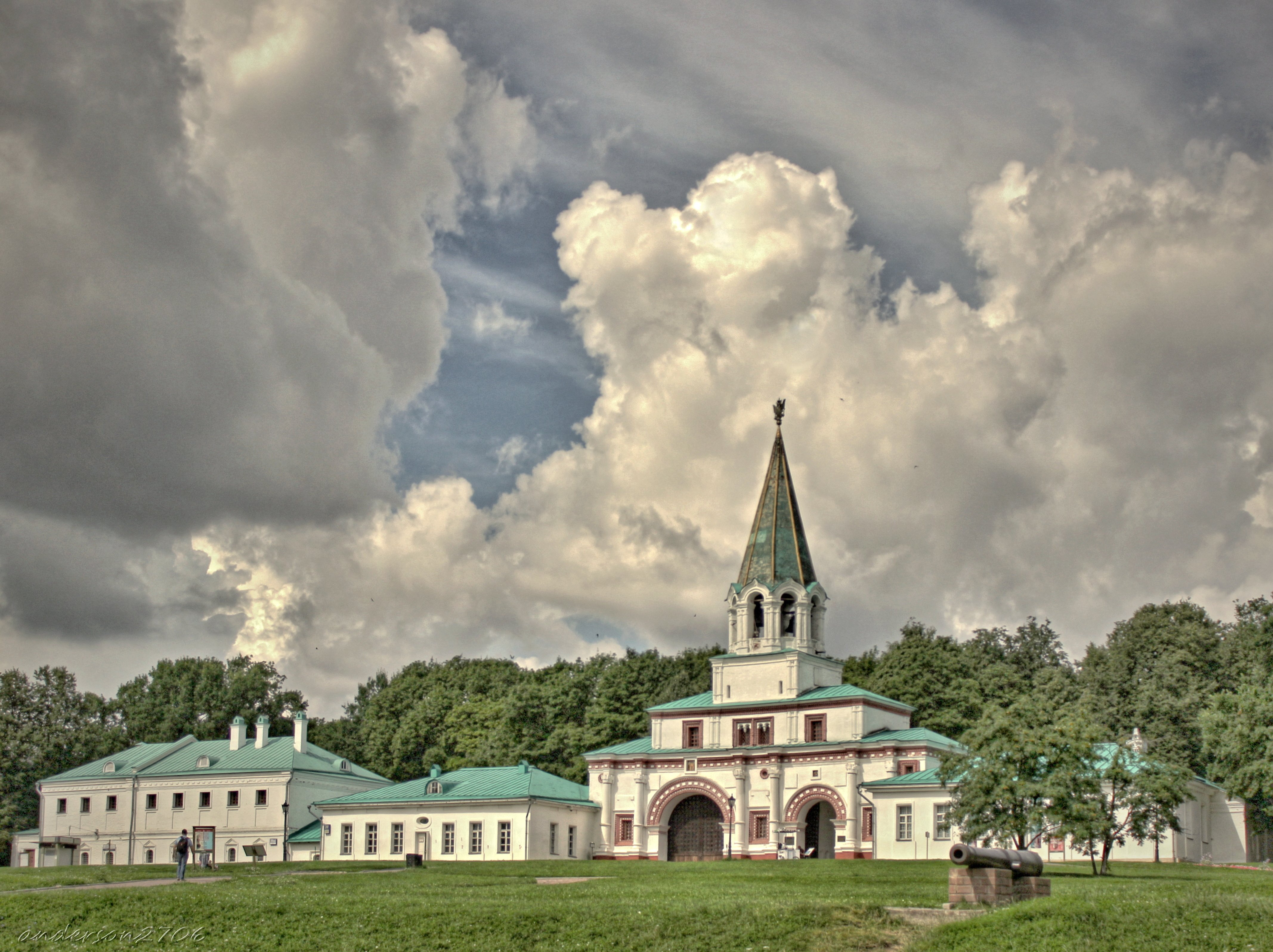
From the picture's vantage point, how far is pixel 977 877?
2372 centimetres

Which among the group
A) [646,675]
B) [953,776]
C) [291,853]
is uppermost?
[646,675]

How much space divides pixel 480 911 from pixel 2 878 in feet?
59.6

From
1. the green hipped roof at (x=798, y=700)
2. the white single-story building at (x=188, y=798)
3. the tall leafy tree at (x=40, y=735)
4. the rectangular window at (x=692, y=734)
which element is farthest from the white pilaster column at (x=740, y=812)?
the tall leafy tree at (x=40, y=735)

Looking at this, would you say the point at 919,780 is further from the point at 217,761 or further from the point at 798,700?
the point at 217,761

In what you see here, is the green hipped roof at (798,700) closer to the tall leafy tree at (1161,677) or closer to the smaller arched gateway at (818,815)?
the smaller arched gateway at (818,815)

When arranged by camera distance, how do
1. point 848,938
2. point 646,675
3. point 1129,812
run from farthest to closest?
point 646,675 → point 1129,812 → point 848,938

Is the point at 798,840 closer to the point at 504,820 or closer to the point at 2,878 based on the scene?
the point at 504,820

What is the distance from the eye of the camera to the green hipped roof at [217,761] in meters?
73.7

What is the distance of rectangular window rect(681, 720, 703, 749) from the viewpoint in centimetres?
6700

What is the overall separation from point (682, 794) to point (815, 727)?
774 cm

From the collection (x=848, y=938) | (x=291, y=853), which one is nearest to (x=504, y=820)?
(x=291, y=853)

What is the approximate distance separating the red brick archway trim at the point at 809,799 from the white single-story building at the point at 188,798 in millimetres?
26113

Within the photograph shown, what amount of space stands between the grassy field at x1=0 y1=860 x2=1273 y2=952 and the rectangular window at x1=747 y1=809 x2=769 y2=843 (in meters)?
29.1

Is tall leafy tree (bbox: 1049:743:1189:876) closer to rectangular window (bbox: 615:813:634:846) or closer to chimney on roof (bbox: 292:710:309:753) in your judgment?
rectangular window (bbox: 615:813:634:846)
